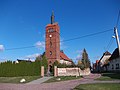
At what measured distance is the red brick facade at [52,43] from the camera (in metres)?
53.7

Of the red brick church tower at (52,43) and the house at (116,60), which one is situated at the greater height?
the red brick church tower at (52,43)

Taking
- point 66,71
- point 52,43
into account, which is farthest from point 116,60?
point 52,43

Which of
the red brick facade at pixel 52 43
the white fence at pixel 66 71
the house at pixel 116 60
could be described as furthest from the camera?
the red brick facade at pixel 52 43

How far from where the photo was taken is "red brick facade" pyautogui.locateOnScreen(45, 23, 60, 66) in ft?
176

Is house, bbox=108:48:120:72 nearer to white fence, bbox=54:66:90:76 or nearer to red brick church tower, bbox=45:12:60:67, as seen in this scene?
white fence, bbox=54:66:90:76

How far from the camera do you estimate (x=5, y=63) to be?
35.3 meters

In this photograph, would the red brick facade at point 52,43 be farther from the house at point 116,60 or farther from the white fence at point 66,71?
the white fence at point 66,71

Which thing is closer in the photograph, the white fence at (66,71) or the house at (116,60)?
the white fence at (66,71)

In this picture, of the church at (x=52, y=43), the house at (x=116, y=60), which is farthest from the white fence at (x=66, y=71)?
the church at (x=52, y=43)

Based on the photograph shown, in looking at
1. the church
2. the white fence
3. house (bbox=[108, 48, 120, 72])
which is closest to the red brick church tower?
the church

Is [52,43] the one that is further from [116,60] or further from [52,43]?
[116,60]

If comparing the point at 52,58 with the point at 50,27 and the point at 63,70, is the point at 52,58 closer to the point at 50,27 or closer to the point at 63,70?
the point at 50,27

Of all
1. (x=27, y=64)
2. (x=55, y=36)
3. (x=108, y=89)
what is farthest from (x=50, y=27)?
(x=108, y=89)

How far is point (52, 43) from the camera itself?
5491 centimetres
